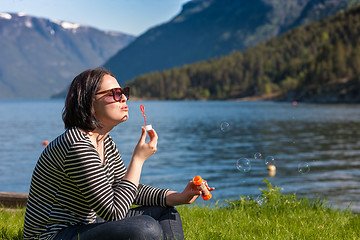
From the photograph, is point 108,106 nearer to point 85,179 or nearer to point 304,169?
point 85,179

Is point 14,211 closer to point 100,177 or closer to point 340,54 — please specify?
point 100,177

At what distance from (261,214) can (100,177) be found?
3476mm

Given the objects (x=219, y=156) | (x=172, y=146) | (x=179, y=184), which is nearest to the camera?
(x=179, y=184)

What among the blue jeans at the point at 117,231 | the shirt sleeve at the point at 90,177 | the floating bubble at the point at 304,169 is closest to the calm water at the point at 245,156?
the floating bubble at the point at 304,169

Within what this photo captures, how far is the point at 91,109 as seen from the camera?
146 inches

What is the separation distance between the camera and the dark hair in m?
3.68

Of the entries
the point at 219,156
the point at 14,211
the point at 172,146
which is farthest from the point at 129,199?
the point at 172,146

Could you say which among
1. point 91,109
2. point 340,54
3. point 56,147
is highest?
point 340,54

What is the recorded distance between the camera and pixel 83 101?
3689 mm

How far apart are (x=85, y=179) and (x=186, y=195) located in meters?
1.17

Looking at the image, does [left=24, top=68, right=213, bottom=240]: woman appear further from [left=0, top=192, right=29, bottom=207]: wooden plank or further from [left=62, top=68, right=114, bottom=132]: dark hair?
[left=0, top=192, right=29, bottom=207]: wooden plank

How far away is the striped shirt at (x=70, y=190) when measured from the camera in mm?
3467

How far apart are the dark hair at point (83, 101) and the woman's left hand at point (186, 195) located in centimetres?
116

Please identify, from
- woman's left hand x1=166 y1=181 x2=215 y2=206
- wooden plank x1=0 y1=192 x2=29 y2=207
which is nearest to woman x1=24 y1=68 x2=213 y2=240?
woman's left hand x1=166 y1=181 x2=215 y2=206
